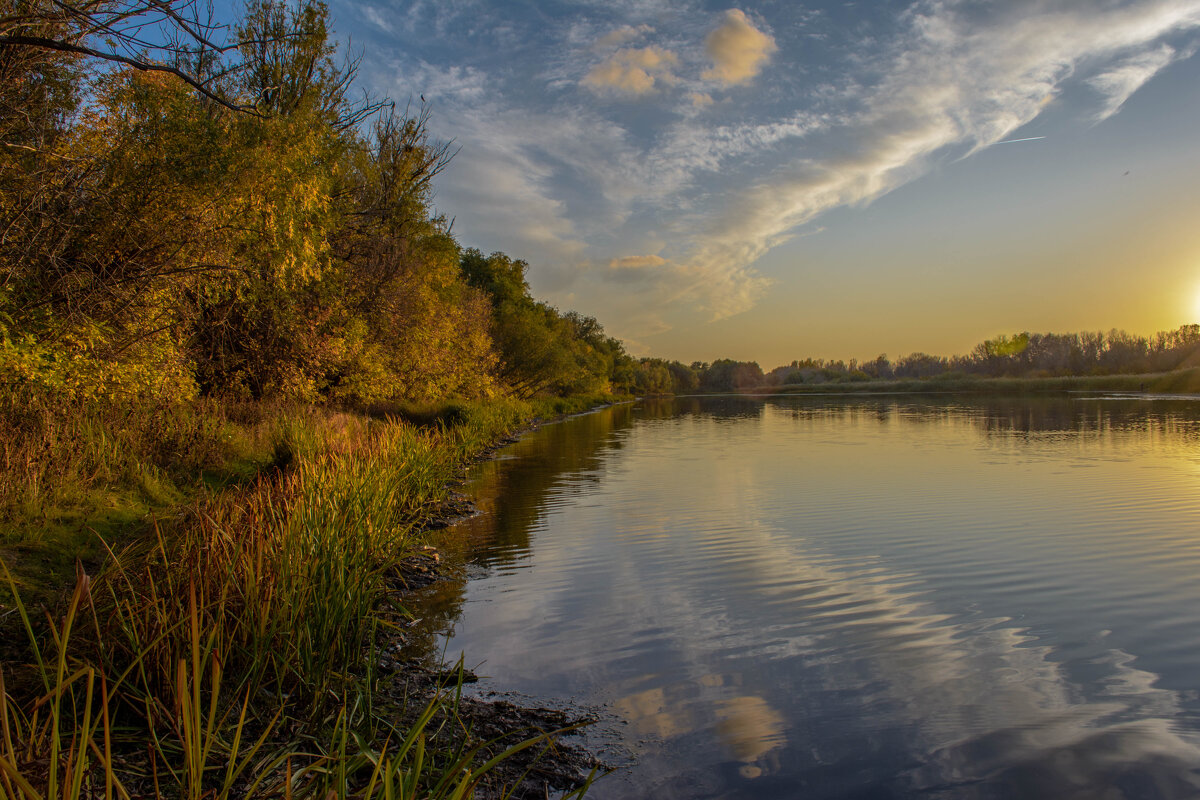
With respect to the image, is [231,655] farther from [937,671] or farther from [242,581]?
[937,671]

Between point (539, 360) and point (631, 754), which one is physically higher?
point (539, 360)

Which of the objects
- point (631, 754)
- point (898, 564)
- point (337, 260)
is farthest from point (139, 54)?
point (337, 260)

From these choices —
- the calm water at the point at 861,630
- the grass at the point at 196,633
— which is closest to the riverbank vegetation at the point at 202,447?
the grass at the point at 196,633

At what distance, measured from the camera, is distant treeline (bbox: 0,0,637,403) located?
938cm

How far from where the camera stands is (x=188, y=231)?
38.8ft

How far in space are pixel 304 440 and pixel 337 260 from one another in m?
9.80

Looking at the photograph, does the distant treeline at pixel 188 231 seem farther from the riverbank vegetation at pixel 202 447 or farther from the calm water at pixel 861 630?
the calm water at pixel 861 630

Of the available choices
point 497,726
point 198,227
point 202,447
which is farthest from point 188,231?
point 497,726

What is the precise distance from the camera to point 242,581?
525 cm

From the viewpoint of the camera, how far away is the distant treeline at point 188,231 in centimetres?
938

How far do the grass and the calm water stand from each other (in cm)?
158

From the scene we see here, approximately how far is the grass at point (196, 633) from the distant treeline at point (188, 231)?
1.47 metres

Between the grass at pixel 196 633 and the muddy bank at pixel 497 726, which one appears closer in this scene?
the grass at pixel 196 633

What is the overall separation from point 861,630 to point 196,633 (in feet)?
22.0
